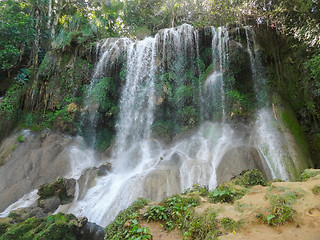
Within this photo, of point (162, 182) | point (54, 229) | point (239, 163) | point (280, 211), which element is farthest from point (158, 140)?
point (280, 211)

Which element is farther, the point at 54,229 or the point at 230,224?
the point at 54,229

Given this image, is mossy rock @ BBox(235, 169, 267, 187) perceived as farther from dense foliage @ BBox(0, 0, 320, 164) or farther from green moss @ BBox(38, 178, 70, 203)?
green moss @ BBox(38, 178, 70, 203)

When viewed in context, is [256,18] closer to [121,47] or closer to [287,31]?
[287,31]

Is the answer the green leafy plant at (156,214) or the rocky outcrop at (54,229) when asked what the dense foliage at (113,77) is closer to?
the rocky outcrop at (54,229)

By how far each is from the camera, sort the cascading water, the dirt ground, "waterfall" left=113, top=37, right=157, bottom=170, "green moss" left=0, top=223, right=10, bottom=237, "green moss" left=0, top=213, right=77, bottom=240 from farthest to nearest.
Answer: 1. "waterfall" left=113, top=37, right=157, bottom=170
2. the cascading water
3. "green moss" left=0, top=223, right=10, bottom=237
4. "green moss" left=0, top=213, right=77, bottom=240
5. the dirt ground

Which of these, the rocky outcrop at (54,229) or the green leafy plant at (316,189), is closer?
the green leafy plant at (316,189)

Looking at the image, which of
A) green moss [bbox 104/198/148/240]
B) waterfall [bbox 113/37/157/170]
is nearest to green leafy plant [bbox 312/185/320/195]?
green moss [bbox 104/198/148/240]

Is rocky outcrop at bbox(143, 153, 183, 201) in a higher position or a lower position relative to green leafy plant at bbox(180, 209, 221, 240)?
higher

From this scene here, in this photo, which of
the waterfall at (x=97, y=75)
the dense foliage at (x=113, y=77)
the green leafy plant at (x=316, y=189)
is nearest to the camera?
the green leafy plant at (x=316, y=189)

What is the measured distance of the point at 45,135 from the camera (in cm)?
1047

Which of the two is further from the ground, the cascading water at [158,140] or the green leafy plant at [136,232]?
the cascading water at [158,140]

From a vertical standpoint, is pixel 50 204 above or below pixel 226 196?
below

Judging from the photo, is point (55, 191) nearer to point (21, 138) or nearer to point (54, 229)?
point (54, 229)

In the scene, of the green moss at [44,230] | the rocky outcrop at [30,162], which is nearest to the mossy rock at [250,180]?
the green moss at [44,230]
